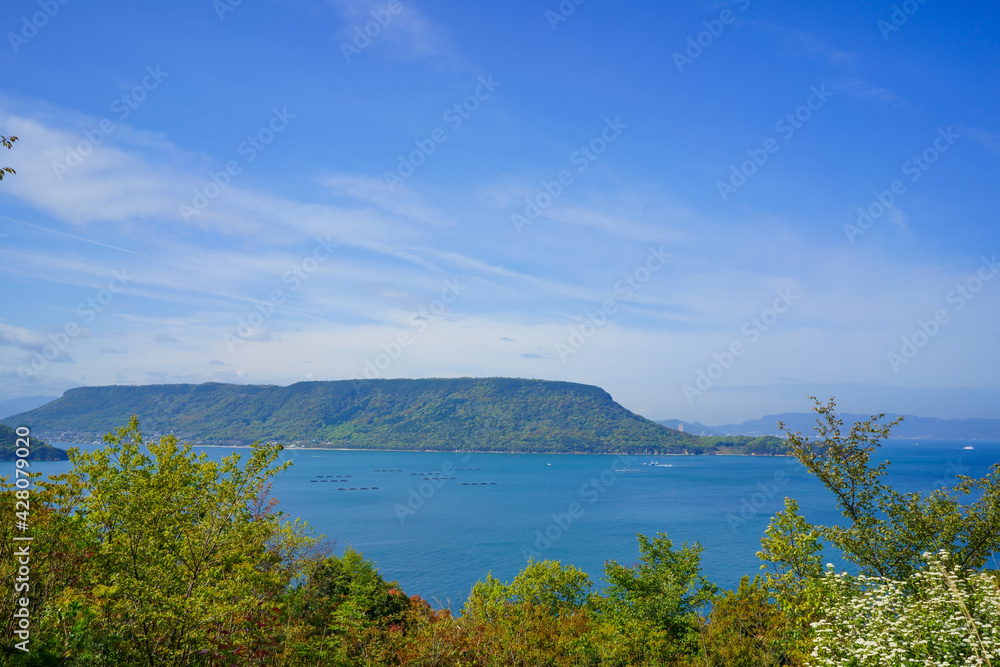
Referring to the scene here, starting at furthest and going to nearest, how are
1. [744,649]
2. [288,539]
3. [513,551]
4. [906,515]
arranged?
[513,551] → [288,539] → [744,649] → [906,515]

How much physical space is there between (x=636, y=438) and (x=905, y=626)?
20004 cm

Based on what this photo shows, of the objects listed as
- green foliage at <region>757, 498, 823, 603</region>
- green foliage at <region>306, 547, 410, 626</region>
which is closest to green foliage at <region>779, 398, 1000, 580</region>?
green foliage at <region>757, 498, 823, 603</region>

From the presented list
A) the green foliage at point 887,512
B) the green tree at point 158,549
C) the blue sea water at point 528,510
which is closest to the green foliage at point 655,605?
the green foliage at point 887,512

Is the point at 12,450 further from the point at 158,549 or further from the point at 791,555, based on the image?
the point at 791,555

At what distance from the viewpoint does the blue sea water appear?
50.5 m

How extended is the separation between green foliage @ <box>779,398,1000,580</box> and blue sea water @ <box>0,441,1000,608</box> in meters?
24.4

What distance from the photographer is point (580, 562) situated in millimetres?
50719

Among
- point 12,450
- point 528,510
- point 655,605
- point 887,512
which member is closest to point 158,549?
point 887,512

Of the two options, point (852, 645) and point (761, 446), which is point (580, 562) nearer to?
point (852, 645)

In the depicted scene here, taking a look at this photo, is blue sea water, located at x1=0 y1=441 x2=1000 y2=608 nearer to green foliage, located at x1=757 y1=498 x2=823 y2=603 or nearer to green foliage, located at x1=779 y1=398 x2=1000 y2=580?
green foliage, located at x1=757 y1=498 x2=823 y2=603

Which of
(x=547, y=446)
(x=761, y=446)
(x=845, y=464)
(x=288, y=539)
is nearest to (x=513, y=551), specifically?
(x=288, y=539)

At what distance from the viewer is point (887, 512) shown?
10.9 m

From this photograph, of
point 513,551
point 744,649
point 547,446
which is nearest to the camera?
point 744,649

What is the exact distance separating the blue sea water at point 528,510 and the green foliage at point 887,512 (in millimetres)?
24437
